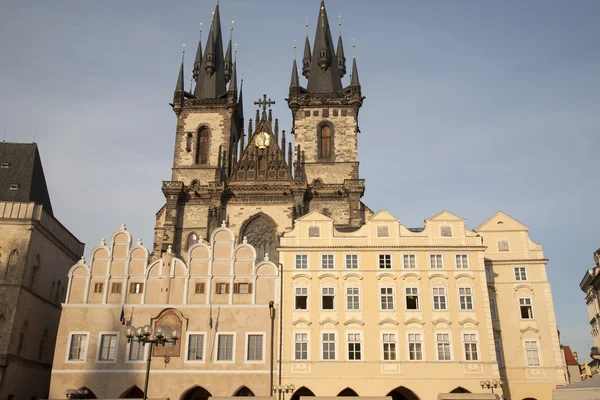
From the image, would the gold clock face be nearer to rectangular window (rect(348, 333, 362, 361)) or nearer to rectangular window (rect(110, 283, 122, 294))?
rectangular window (rect(110, 283, 122, 294))

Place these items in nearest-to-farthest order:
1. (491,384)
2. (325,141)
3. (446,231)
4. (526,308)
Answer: (491,384) < (526,308) < (446,231) < (325,141)

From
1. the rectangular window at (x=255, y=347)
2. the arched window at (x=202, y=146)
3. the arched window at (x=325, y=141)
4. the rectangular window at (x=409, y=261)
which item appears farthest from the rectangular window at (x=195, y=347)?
the arched window at (x=325, y=141)

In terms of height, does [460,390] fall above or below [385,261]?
below

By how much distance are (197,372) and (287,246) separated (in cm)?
Answer: 801

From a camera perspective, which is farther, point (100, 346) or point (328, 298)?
point (328, 298)

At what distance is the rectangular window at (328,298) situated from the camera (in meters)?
30.8

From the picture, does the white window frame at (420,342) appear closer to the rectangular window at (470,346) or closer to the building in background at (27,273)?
the rectangular window at (470,346)

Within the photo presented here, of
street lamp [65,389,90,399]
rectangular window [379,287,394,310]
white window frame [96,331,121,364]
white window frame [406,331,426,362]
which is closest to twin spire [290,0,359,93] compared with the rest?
rectangular window [379,287,394,310]

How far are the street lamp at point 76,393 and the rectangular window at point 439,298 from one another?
1798cm

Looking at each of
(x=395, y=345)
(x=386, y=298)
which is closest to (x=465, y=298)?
(x=386, y=298)

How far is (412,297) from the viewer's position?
101 feet

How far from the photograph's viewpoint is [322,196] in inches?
1937

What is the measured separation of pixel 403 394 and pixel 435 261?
732 cm

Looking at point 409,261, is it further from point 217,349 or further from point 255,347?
point 217,349
